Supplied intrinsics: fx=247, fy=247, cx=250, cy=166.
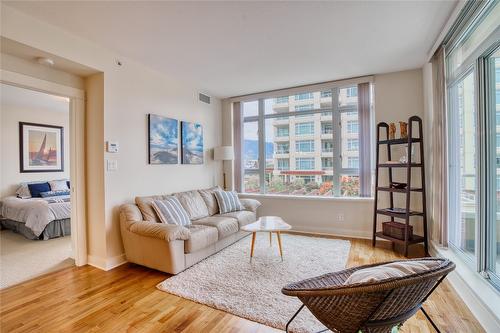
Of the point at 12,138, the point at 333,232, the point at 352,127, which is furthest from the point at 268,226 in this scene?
the point at 12,138

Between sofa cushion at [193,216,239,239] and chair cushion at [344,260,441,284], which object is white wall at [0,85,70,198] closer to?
sofa cushion at [193,216,239,239]

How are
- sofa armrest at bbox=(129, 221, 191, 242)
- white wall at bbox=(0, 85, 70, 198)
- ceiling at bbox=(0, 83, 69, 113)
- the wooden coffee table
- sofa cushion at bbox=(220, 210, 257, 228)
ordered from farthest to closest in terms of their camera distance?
white wall at bbox=(0, 85, 70, 198) < ceiling at bbox=(0, 83, 69, 113) < sofa cushion at bbox=(220, 210, 257, 228) < the wooden coffee table < sofa armrest at bbox=(129, 221, 191, 242)

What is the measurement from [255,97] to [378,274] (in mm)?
4298

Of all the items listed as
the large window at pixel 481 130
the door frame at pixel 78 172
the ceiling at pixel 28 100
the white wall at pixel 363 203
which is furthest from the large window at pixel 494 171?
the ceiling at pixel 28 100

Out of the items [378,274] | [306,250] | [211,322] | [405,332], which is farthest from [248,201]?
[378,274]

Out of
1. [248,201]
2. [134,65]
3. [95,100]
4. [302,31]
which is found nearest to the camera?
[302,31]

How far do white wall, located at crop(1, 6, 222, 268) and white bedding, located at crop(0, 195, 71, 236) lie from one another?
1.61 metres

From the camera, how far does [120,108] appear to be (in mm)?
3227

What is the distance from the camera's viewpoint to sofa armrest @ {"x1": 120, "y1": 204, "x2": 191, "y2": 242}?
2.66 metres

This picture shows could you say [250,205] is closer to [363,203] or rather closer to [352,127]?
[363,203]

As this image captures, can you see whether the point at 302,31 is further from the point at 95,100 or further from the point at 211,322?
the point at 211,322

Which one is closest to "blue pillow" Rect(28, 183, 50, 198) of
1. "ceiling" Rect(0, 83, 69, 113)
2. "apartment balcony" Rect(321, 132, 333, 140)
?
"ceiling" Rect(0, 83, 69, 113)

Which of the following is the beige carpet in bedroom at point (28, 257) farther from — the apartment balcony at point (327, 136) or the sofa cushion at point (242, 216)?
the apartment balcony at point (327, 136)

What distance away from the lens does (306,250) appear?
3.49 m
